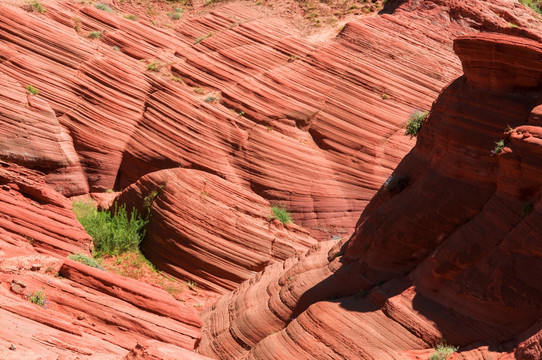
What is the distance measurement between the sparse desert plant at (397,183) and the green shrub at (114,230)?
824 cm

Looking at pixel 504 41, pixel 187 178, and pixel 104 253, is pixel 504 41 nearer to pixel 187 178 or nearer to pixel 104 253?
pixel 187 178

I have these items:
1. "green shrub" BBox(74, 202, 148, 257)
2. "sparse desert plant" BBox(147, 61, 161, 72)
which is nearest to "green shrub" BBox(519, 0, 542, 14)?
"sparse desert plant" BBox(147, 61, 161, 72)

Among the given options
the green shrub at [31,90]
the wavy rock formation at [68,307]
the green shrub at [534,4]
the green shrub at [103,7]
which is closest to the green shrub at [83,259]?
the wavy rock formation at [68,307]

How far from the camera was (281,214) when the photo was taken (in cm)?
1933

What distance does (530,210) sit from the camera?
32.1 feet

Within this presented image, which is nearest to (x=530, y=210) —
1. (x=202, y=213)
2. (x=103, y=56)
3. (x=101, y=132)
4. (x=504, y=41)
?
(x=504, y=41)

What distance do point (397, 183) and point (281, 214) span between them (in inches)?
270

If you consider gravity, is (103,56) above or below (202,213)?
above

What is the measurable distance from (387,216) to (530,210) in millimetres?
2981

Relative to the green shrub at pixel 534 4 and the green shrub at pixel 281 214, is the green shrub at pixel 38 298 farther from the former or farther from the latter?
the green shrub at pixel 534 4

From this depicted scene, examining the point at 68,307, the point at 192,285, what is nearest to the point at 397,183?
the point at 68,307

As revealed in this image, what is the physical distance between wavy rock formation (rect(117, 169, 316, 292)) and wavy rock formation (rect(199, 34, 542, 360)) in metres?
5.03

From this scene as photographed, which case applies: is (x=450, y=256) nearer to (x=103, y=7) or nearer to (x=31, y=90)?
(x=31, y=90)

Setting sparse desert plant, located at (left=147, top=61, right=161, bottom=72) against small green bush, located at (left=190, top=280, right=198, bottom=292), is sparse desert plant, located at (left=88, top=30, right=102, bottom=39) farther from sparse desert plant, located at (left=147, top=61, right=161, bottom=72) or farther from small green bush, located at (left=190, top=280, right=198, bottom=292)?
small green bush, located at (left=190, top=280, right=198, bottom=292)
